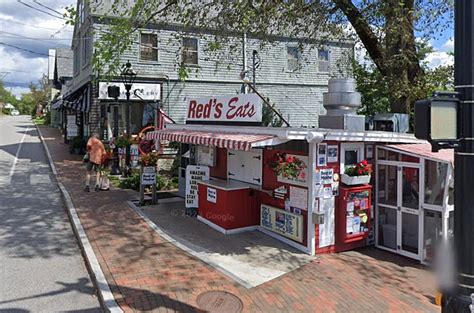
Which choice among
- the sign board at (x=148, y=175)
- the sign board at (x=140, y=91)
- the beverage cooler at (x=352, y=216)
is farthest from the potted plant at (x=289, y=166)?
the sign board at (x=140, y=91)

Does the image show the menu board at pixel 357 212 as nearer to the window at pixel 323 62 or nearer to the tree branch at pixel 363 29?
the tree branch at pixel 363 29

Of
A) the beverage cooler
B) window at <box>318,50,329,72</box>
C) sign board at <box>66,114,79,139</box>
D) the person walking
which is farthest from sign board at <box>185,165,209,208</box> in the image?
sign board at <box>66,114,79,139</box>

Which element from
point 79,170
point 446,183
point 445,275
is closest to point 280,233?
point 446,183

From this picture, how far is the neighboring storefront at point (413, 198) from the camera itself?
7.73 metres

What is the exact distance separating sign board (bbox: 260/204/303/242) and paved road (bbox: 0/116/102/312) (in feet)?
12.4

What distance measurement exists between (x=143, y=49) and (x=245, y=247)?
1415cm

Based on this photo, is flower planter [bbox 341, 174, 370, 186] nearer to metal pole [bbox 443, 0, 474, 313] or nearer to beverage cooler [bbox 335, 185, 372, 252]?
beverage cooler [bbox 335, 185, 372, 252]

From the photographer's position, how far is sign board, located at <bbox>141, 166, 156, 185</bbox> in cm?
1094

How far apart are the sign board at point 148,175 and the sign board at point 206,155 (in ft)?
4.07

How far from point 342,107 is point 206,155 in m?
3.99

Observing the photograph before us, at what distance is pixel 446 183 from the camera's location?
25.0ft

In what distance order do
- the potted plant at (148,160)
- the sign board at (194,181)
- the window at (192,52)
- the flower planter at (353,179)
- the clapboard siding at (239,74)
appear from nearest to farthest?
the flower planter at (353,179) → the sign board at (194,181) → the potted plant at (148,160) → the clapboard siding at (239,74) → the window at (192,52)

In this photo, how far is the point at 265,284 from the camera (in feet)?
20.5

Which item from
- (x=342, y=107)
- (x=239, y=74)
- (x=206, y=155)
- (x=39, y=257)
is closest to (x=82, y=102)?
(x=239, y=74)
